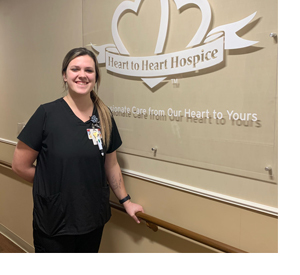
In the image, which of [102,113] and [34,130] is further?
[102,113]

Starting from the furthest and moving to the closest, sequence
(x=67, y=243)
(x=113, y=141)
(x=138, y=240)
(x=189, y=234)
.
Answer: (x=138, y=240), (x=113, y=141), (x=67, y=243), (x=189, y=234)

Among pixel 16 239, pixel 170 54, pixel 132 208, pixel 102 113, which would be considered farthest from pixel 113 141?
pixel 16 239

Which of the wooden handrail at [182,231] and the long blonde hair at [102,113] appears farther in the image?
the long blonde hair at [102,113]

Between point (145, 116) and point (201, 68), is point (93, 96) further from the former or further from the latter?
point (201, 68)

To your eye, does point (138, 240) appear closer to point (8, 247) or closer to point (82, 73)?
point (82, 73)

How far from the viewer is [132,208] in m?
1.69

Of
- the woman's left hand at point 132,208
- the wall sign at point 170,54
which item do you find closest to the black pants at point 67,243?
the woman's left hand at point 132,208

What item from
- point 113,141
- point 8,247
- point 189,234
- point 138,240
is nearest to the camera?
point 189,234

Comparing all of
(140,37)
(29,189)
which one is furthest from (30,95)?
(140,37)

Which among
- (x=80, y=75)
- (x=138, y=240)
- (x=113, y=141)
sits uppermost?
(x=80, y=75)

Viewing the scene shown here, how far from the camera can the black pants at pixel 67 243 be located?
152cm

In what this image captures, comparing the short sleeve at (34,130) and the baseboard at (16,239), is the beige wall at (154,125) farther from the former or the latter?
the short sleeve at (34,130)

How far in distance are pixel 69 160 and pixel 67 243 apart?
1.49 ft

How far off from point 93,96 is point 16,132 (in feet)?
4.58
